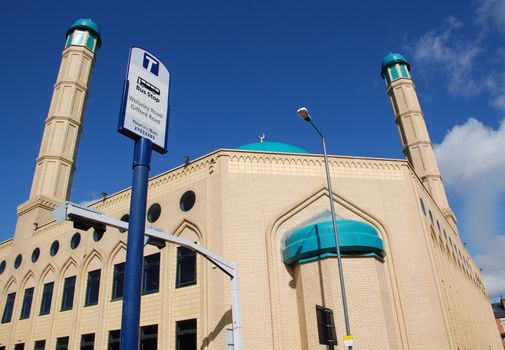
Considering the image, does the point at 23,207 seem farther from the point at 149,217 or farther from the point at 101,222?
the point at 101,222

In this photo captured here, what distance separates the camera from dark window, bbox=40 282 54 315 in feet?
80.3

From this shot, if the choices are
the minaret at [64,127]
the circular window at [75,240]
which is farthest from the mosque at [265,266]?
the minaret at [64,127]

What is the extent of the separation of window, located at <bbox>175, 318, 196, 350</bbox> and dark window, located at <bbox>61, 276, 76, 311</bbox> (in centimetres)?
842

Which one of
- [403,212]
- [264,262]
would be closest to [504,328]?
[403,212]

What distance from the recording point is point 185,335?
17422 mm

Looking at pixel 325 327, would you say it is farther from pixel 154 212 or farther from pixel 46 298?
pixel 46 298

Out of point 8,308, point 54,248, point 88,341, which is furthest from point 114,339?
point 8,308

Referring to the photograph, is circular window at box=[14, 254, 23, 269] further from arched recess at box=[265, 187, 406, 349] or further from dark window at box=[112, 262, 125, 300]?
arched recess at box=[265, 187, 406, 349]

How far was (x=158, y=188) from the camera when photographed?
2133 centimetres

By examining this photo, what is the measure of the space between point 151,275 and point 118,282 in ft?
7.73

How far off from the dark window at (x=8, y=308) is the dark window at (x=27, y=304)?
4.63ft

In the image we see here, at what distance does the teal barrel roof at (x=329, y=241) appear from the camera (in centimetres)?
1614

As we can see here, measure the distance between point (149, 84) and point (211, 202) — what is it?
401 inches

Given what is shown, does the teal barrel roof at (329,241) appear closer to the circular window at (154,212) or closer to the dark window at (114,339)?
the circular window at (154,212)
